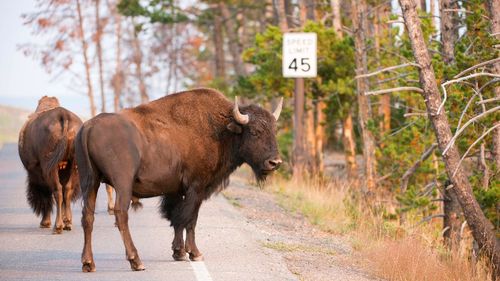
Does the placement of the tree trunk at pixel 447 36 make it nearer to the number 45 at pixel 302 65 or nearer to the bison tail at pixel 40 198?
the number 45 at pixel 302 65

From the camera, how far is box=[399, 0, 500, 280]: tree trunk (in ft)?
49.6

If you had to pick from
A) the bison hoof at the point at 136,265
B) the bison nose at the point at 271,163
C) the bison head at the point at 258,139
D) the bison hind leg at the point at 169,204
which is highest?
the bison head at the point at 258,139

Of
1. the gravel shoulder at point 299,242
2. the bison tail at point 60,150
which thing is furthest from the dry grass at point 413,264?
the bison tail at point 60,150

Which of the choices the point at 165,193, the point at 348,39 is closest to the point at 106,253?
the point at 165,193

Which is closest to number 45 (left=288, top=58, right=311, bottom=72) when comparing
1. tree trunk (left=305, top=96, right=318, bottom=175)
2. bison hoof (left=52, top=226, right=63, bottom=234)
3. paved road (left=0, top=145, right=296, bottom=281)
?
tree trunk (left=305, top=96, right=318, bottom=175)

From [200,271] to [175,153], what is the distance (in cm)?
147

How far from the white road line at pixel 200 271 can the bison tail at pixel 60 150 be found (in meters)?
2.81

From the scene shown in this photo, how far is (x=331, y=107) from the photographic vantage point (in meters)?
27.9

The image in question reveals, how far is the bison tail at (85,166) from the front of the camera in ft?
38.3

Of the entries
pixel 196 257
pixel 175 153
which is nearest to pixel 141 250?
pixel 196 257

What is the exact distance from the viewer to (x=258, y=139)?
12.7 meters

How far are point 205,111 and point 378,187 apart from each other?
10953 millimetres

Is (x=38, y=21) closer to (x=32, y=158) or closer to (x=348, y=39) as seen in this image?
(x=348, y=39)

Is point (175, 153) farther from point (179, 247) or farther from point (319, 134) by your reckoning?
point (319, 134)
